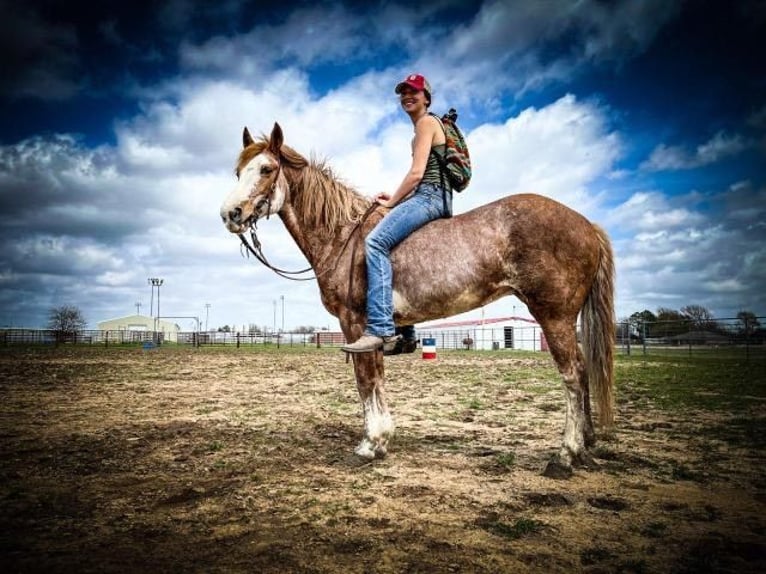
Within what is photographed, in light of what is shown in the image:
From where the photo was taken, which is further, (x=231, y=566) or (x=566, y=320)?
(x=566, y=320)

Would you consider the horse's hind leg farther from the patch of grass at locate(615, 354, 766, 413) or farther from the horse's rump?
the patch of grass at locate(615, 354, 766, 413)

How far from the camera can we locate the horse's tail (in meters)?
4.33

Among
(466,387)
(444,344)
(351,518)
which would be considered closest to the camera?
(351,518)

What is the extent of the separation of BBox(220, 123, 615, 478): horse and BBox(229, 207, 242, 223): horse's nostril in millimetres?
15

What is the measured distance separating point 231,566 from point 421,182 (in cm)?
367

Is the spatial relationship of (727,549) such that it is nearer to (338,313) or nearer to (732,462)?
(732,462)

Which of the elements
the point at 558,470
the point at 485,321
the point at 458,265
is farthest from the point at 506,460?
the point at 485,321

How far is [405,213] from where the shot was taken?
13.9 ft

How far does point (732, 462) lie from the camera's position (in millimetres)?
3943

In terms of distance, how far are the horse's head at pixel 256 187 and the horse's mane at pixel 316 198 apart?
109mm

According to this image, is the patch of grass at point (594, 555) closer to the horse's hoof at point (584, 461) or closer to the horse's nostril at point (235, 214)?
the horse's hoof at point (584, 461)

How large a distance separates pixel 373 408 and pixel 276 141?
317 cm

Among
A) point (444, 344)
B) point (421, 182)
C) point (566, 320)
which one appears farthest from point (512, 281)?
point (444, 344)

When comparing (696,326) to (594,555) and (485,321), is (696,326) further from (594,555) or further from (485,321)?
(485,321)
